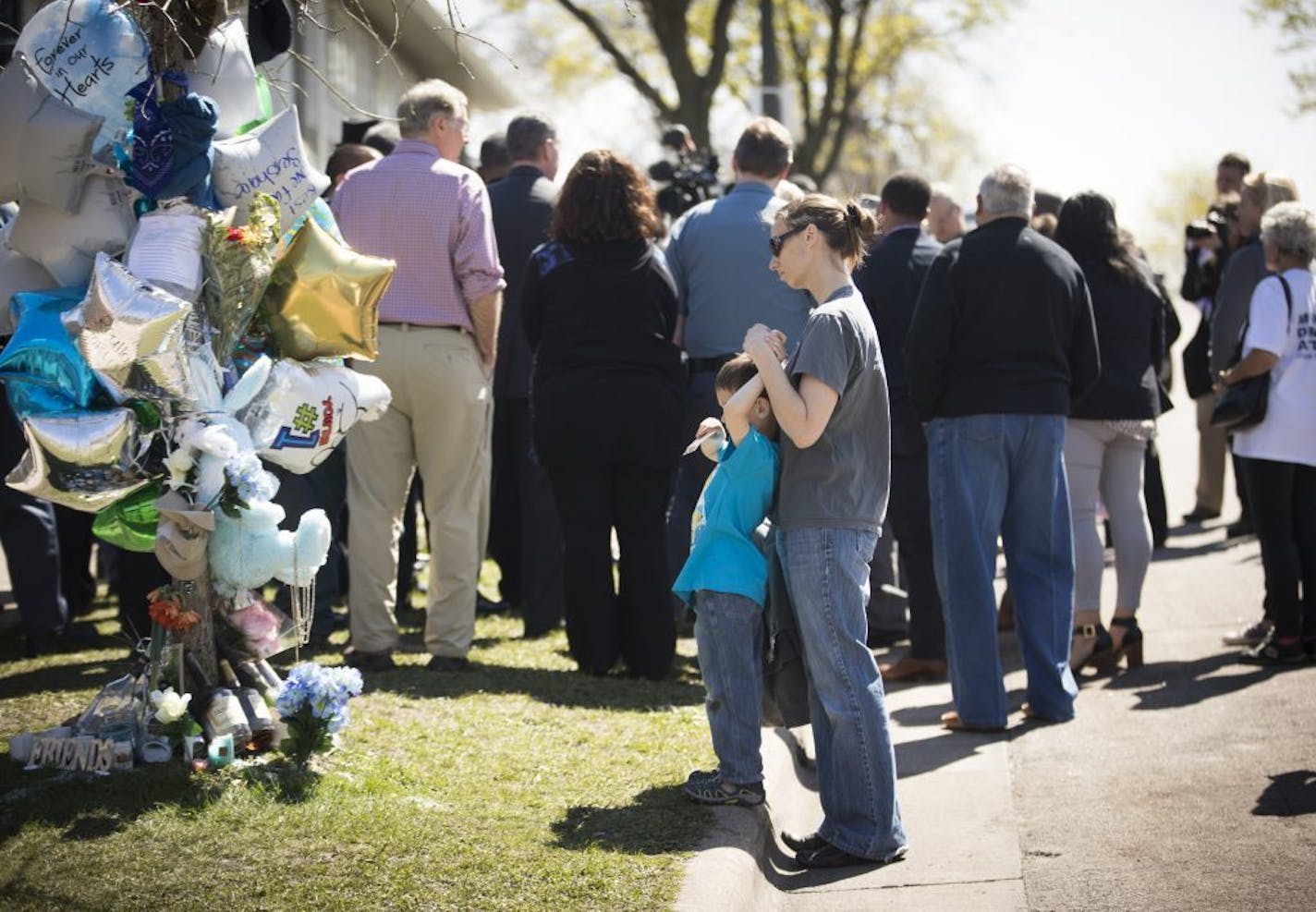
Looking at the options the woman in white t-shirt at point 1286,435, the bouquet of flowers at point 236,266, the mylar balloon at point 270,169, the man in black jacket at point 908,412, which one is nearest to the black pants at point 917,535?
the man in black jacket at point 908,412

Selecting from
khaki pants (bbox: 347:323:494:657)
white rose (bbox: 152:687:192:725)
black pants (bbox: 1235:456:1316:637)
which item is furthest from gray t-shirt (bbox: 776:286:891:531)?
black pants (bbox: 1235:456:1316:637)

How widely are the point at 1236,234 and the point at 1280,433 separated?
2.68 metres

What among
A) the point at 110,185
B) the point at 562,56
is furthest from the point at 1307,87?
the point at 110,185

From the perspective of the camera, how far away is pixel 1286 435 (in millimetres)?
8203

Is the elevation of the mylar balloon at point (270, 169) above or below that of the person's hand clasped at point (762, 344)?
above

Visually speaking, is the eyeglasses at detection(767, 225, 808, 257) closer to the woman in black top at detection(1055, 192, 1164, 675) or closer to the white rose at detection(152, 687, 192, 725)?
the white rose at detection(152, 687, 192, 725)

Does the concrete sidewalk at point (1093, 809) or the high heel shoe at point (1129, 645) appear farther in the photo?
the high heel shoe at point (1129, 645)

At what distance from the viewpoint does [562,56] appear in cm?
3600

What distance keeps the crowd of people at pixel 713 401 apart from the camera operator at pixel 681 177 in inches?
62.4

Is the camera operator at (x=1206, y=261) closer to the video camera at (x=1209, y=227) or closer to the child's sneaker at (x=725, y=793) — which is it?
the video camera at (x=1209, y=227)

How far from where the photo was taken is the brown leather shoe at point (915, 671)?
846 centimetres

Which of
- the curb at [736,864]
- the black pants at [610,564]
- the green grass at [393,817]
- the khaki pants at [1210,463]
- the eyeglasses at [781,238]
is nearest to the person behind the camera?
the green grass at [393,817]

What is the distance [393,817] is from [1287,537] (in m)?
4.88

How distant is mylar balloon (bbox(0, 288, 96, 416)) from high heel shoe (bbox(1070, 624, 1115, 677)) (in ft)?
16.4
